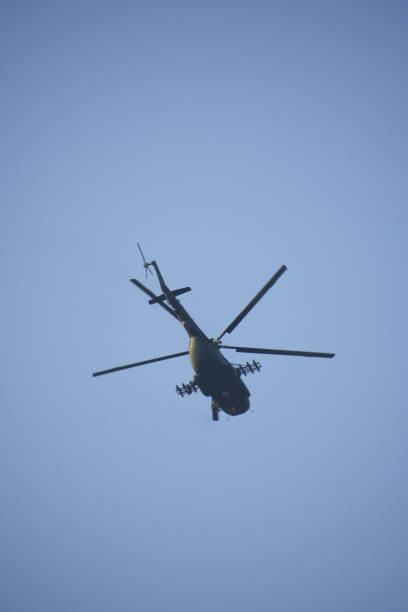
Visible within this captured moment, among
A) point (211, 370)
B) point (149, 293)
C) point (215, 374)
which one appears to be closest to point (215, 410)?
point (215, 374)

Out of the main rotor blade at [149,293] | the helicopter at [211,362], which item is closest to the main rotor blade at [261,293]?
the helicopter at [211,362]

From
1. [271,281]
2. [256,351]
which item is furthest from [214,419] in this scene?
[271,281]

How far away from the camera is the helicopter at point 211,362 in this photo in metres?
16.8

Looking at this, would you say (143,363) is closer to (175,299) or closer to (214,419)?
(175,299)

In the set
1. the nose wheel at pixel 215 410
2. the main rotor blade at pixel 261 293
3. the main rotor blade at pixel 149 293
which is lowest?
the nose wheel at pixel 215 410

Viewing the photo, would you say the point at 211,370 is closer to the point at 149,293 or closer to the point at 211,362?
the point at 211,362

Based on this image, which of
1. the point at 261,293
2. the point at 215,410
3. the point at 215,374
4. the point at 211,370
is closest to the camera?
the point at 261,293

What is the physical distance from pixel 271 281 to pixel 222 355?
4.37 metres

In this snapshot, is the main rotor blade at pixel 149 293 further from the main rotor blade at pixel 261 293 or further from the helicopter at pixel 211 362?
the main rotor blade at pixel 261 293

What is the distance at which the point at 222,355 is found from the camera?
58.5 feet

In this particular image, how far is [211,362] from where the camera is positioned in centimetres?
1692

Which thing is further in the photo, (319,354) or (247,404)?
(247,404)

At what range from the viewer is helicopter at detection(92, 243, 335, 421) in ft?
55.2

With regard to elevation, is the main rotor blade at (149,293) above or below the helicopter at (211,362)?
above
